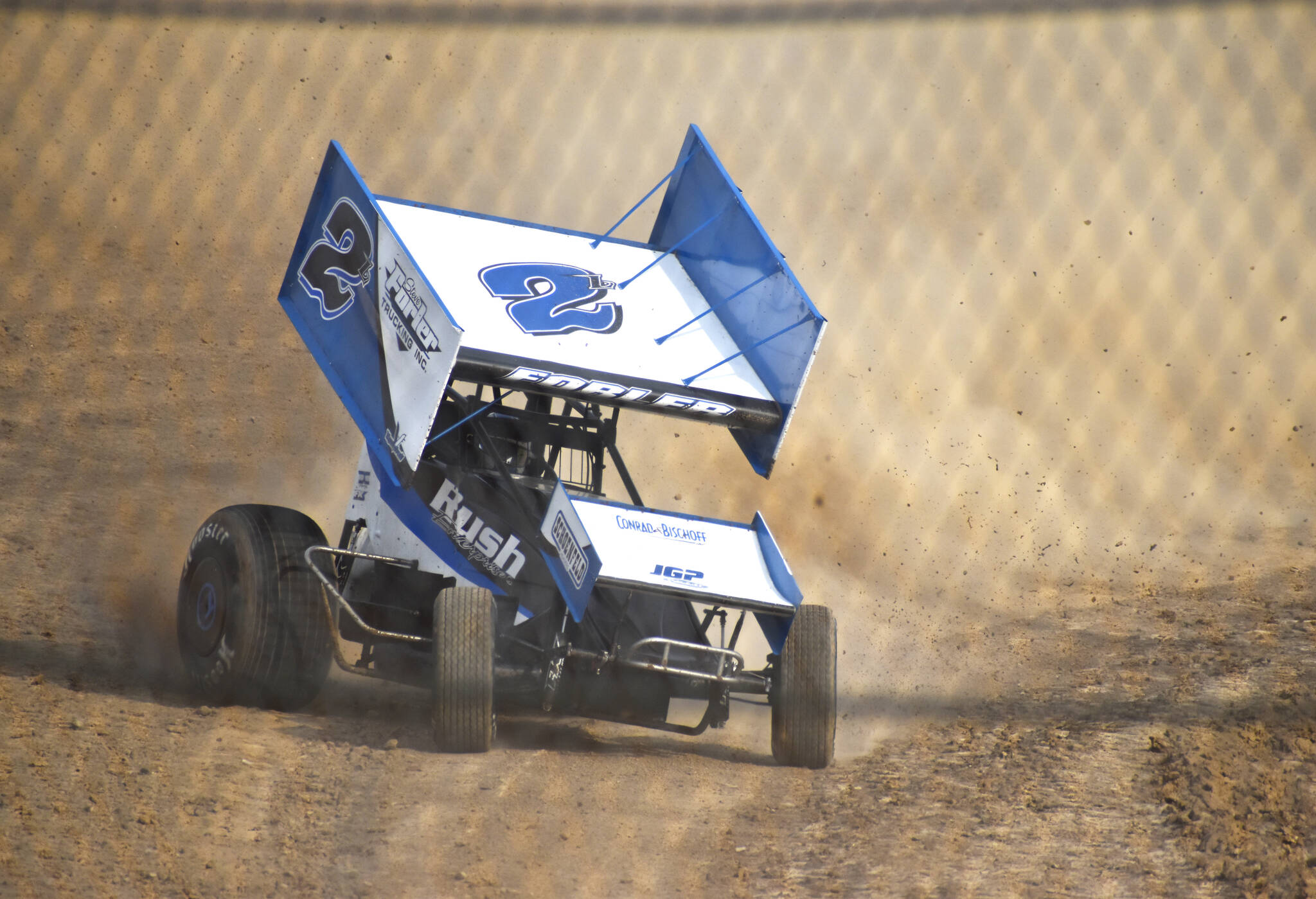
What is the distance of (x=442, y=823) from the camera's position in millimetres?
3885

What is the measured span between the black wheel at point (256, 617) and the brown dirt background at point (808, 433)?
17 centimetres

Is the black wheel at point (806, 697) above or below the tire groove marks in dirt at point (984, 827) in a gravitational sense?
above

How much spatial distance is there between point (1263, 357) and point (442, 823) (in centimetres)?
738

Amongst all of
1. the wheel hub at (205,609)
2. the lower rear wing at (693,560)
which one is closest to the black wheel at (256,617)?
the wheel hub at (205,609)

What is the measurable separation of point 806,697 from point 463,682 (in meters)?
1.29

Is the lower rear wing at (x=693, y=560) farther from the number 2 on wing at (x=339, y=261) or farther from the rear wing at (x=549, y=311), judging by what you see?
the number 2 on wing at (x=339, y=261)

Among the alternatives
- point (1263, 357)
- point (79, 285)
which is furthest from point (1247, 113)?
point (79, 285)

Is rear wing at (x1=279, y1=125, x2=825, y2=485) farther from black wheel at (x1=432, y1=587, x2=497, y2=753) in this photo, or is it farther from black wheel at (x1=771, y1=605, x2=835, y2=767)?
black wheel at (x1=771, y1=605, x2=835, y2=767)

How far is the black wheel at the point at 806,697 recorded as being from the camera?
4883 millimetres

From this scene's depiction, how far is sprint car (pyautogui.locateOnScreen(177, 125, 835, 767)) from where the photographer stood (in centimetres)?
482

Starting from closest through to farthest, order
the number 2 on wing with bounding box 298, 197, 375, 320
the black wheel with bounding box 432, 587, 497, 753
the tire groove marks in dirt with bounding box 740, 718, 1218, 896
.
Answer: the tire groove marks in dirt with bounding box 740, 718, 1218, 896 < the black wheel with bounding box 432, 587, 497, 753 < the number 2 on wing with bounding box 298, 197, 375, 320

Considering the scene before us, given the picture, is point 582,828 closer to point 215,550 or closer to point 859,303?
point 215,550

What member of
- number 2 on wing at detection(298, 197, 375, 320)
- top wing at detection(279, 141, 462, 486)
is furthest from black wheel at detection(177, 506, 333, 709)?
number 2 on wing at detection(298, 197, 375, 320)

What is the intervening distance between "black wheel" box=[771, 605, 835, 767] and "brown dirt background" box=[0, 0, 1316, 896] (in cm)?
13
